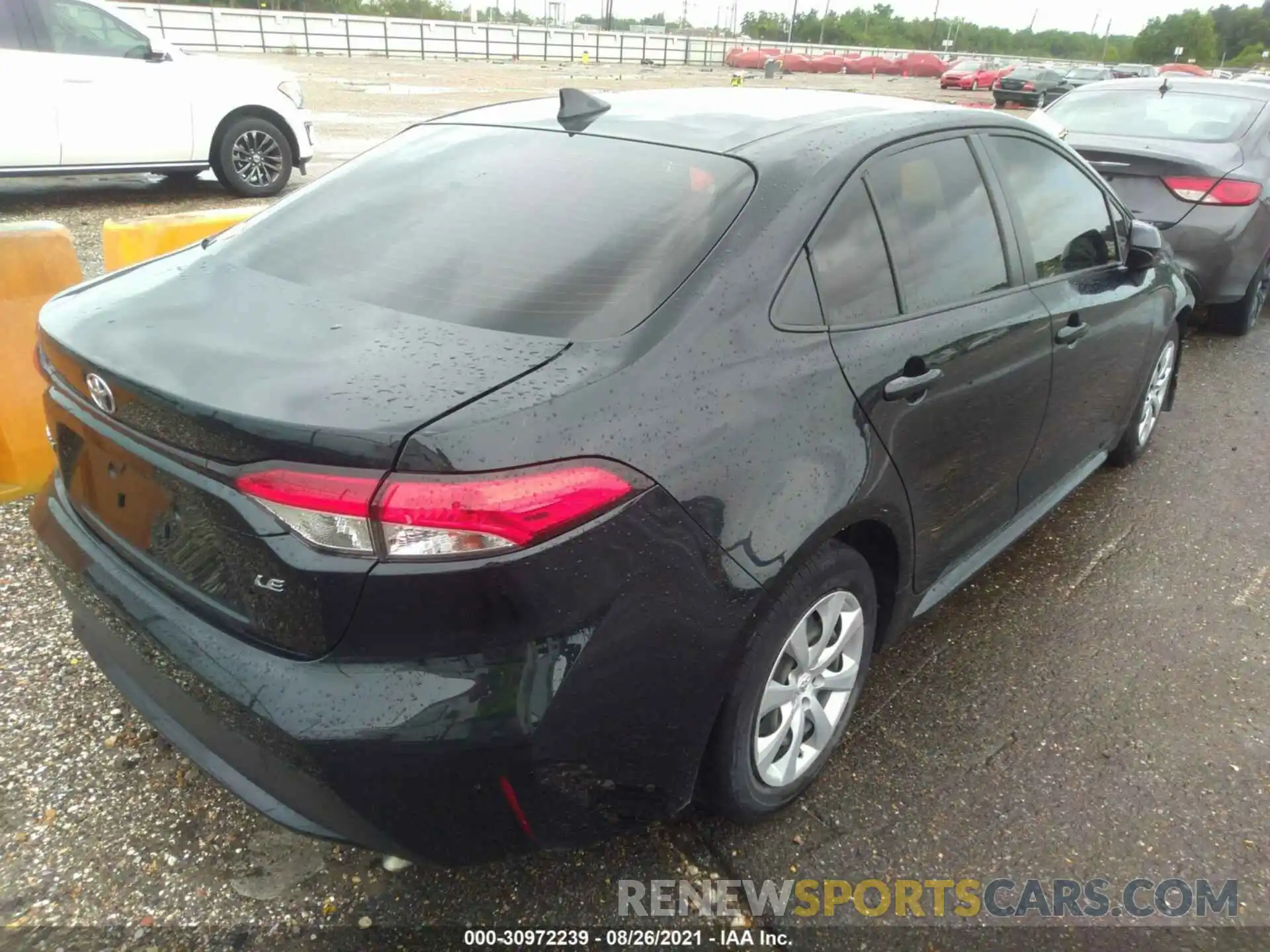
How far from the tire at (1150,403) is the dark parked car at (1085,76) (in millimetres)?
32556

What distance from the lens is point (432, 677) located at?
5.28 feet

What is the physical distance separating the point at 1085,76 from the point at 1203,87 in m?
34.9

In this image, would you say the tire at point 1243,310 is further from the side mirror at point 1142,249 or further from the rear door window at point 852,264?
the rear door window at point 852,264

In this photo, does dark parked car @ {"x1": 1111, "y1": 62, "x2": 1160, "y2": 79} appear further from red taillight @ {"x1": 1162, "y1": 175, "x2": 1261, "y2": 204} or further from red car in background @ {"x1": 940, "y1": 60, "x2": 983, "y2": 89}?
red taillight @ {"x1": 1162, "y1": 175, "x2": 1261, "y2": 204}

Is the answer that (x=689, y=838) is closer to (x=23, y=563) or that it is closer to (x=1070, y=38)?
(x=23, y=563)

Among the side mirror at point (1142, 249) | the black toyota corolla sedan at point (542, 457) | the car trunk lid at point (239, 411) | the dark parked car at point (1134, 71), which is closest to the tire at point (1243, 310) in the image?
the side mirror at point (1142, 249)

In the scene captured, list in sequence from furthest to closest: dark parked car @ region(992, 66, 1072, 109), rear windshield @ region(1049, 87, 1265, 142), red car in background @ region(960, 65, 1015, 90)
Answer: red car in background @ region(960, 65, 1015, 90), dark parked car @ region(992, 66, 1072, 109), rear windshield @ region(1049, 87, 1265, 142)

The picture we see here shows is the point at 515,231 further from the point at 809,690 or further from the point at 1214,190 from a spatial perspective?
the point at 1214,190

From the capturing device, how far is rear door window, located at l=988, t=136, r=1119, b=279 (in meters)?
2.96

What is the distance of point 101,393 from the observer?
6.15ft

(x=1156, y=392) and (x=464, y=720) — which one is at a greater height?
(x=464, y=720)

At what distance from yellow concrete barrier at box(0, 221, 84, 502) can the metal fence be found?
25090 mm

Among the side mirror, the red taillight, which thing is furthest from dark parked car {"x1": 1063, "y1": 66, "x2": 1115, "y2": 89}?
the side mirror

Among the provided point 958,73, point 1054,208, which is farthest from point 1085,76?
point 1054,208
